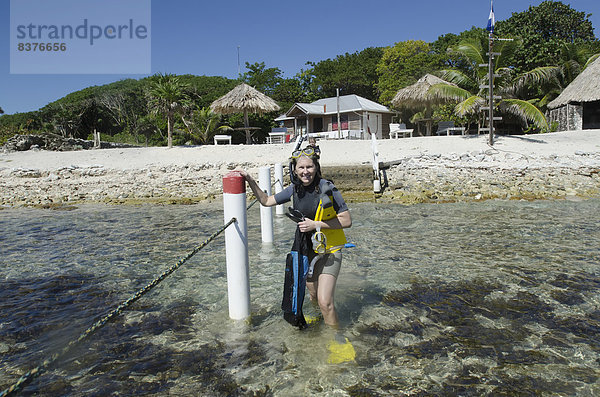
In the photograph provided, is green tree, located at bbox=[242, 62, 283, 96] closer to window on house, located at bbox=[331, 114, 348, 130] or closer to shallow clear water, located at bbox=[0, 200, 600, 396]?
window on house, located at bbox=[331, 114, 348, 130]

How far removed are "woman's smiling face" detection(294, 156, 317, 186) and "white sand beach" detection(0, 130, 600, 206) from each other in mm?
9137

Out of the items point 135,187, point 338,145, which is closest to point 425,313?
point 135,187

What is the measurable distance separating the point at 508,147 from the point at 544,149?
1.32 m

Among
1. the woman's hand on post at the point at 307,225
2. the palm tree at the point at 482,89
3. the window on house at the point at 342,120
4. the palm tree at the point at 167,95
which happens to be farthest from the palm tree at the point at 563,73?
the woman's hand on post at the point at 307,225

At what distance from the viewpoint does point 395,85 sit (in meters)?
38.4

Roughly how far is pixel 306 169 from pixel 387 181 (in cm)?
1117

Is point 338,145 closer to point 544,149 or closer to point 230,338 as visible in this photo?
point 544,149

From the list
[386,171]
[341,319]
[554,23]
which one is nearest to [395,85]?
[554,23]

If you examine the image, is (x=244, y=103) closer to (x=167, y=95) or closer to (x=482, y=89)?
(x=167, y=95)

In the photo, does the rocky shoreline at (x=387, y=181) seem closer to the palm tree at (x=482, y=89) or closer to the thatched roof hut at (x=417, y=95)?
the palm tree at (x=482, y=89)

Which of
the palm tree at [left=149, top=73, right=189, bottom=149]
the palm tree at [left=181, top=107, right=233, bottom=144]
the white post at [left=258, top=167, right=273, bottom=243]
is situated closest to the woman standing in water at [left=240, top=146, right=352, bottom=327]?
the white post at [left=258, top=167, right=273, bottom=243]

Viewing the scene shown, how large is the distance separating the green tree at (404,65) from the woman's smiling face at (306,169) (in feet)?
115

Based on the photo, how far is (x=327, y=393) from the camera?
8.97 feet

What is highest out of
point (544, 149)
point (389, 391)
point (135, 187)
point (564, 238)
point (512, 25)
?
point (512, 25)
